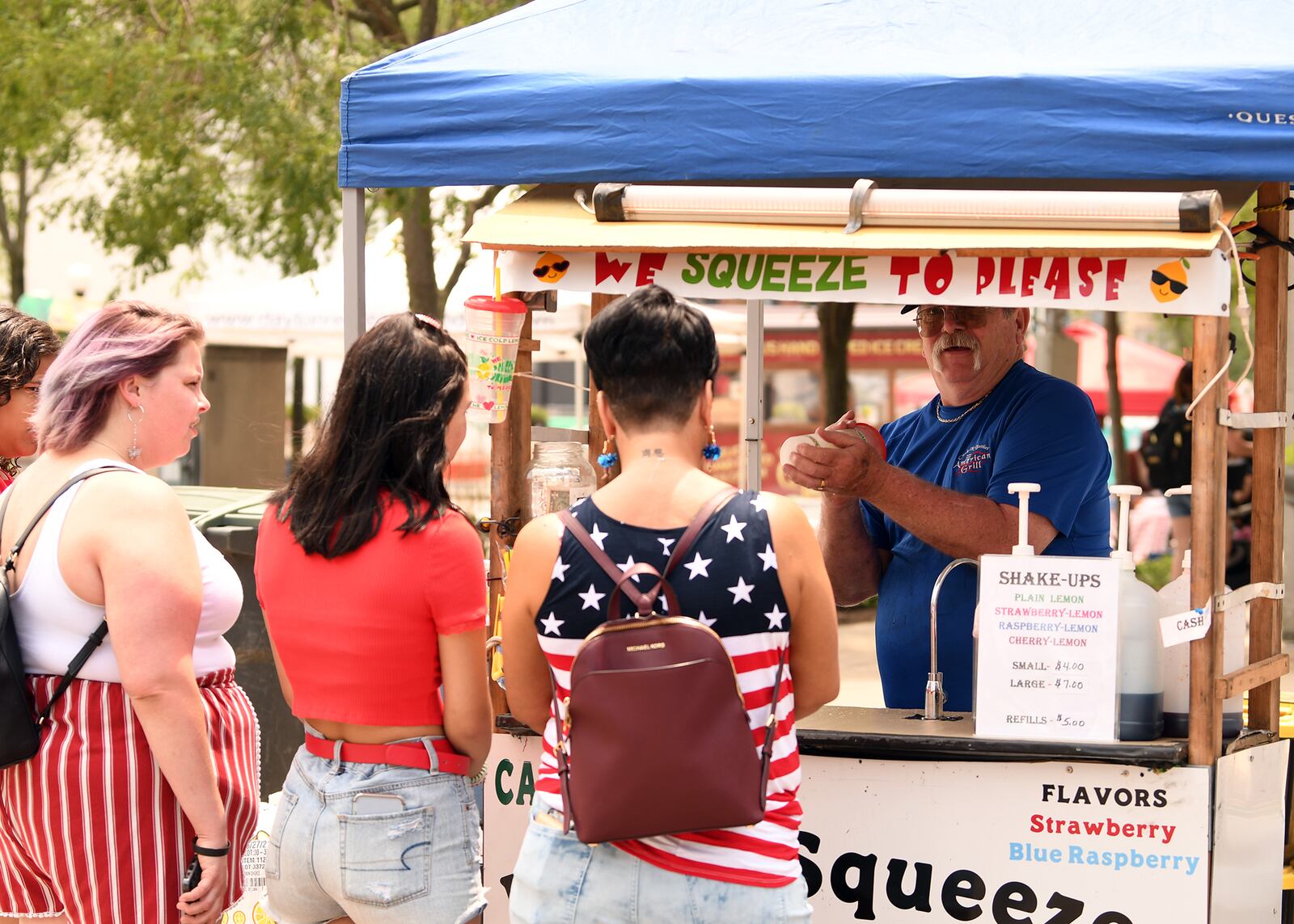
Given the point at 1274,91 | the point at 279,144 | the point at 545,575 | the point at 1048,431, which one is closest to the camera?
the point at 545,575

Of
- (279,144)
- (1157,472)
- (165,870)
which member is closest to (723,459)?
(1157,472)

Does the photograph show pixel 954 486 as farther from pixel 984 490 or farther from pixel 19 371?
pixel 19 371

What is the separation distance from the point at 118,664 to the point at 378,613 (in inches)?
18.4

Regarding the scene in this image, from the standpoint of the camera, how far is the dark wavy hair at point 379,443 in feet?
7.66

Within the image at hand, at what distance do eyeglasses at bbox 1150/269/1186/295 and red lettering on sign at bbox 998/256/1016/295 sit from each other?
10.5 inches

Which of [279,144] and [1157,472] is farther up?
[279,144]

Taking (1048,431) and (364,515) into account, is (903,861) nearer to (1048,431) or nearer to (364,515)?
(1048,431)

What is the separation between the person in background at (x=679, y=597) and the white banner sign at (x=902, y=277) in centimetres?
78

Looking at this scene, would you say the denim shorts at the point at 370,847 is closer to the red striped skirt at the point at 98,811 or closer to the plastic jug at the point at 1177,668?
the red striped skirt at the point at 98,811

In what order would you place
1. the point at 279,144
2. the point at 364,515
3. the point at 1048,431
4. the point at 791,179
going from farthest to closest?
the point at 279,144, the point at 1048,431, the point at 791,179, the point at 364,515

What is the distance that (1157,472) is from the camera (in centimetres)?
934

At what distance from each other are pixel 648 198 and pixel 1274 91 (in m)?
1.29

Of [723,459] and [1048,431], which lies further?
[723,459]

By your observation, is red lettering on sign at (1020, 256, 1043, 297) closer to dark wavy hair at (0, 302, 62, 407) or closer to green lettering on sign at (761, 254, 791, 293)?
green lettering on sign at (761, 254, 791, 293)
